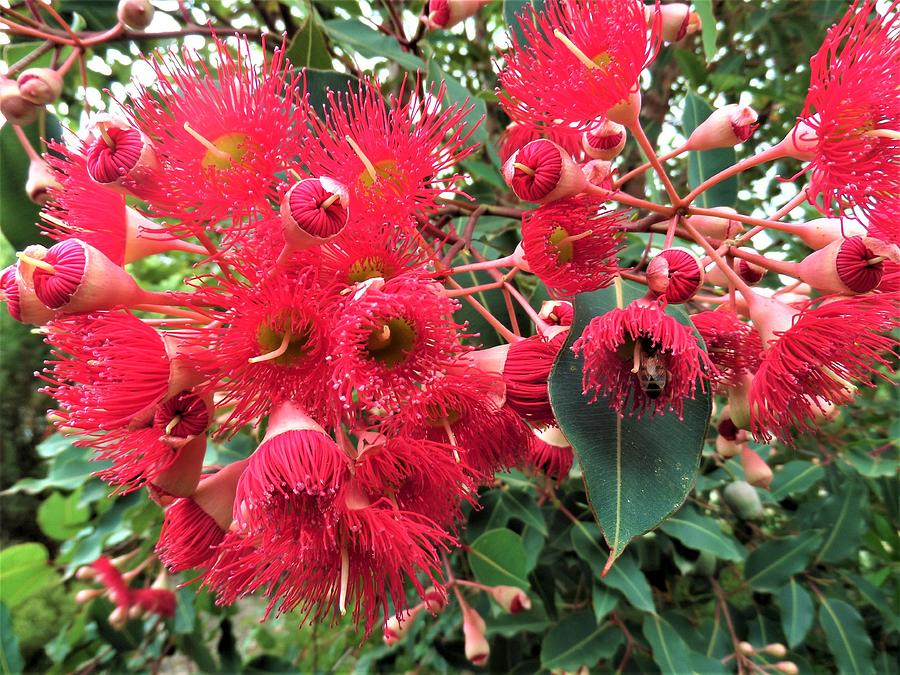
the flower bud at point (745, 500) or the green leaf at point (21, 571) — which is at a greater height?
the green leaf at point (21, 571)

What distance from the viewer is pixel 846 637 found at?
164 cm

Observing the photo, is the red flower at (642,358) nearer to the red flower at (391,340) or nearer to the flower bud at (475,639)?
the red flower at (391,340)

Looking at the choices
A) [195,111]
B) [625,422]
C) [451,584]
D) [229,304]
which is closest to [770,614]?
[451,584]

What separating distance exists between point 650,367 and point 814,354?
0.22 m

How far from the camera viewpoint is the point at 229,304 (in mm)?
682

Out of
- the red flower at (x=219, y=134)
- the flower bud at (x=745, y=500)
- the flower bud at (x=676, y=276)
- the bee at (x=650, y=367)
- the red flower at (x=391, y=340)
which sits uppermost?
the red flower at (x=219, y=134)

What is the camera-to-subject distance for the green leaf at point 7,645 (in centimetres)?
175

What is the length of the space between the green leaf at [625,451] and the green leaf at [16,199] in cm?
114

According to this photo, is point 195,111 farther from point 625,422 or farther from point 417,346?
point 625,422

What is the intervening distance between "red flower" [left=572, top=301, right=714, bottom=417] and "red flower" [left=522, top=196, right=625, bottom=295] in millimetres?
100

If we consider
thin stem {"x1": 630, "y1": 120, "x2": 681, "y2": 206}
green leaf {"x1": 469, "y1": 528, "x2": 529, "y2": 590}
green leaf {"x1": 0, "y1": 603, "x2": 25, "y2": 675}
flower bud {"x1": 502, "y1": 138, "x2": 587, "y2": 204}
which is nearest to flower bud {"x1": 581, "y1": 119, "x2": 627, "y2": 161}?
thin stem {"x1": 630, "y1": 120, "x2": 681, "y2": 206}

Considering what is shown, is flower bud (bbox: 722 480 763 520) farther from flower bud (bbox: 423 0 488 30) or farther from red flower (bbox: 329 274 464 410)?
flower bud (bbox: 423 0 488 30)

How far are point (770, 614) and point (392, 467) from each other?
161 centimetres

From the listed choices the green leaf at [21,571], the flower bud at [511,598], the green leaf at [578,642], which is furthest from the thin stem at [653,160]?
the green leaf at [21,571]
